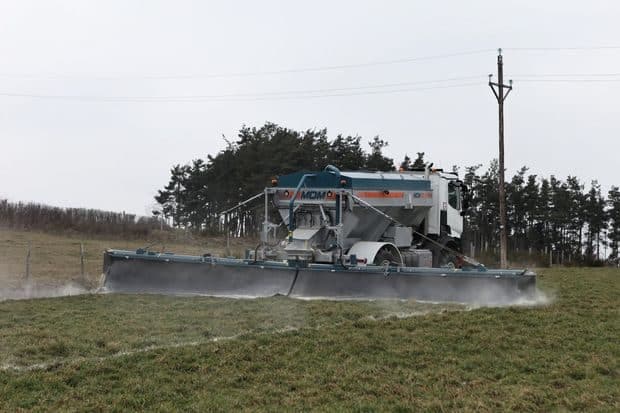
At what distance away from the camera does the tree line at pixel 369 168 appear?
4350 cm

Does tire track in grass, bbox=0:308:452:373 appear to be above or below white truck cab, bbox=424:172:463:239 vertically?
below

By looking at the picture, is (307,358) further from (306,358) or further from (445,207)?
(445,207)

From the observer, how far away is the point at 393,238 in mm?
15789

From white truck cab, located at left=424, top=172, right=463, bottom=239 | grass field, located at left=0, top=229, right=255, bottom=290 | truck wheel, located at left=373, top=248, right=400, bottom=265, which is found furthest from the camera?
grass field, located at left=0, top=229, right=255, bottom=290

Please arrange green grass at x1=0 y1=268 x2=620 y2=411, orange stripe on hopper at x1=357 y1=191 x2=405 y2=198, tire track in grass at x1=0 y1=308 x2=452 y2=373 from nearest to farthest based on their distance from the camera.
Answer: green grass at x1=0 y1=268 x2=620 y2=411 < tire track in grass at x1=0 y1=308 x2=452 y2=373 < orange stripe on hopper at x1=357 y1=191 x2=405 y2=198

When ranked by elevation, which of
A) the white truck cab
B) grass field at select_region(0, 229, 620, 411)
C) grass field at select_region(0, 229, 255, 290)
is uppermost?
the white truck cab

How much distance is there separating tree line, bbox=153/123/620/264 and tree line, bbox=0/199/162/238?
4.84 meters

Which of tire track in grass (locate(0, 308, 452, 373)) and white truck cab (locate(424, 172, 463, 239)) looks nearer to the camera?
tire track in grass (locate(0, 308, 452, 373))

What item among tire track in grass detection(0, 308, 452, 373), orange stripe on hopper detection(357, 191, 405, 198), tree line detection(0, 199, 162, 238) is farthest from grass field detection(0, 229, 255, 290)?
tire track in grass detection(0, 308, 452, 373)

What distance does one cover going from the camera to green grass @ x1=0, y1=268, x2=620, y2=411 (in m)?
6.74

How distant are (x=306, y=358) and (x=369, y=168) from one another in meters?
28.6

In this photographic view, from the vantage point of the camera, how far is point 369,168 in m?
36.4

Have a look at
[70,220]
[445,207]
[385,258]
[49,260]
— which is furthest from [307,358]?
[70,220]

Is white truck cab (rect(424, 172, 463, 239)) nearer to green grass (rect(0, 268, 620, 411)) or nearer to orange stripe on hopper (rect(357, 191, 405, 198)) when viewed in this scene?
orange stripe on hopper (rect(357, 191, 405, 198))
